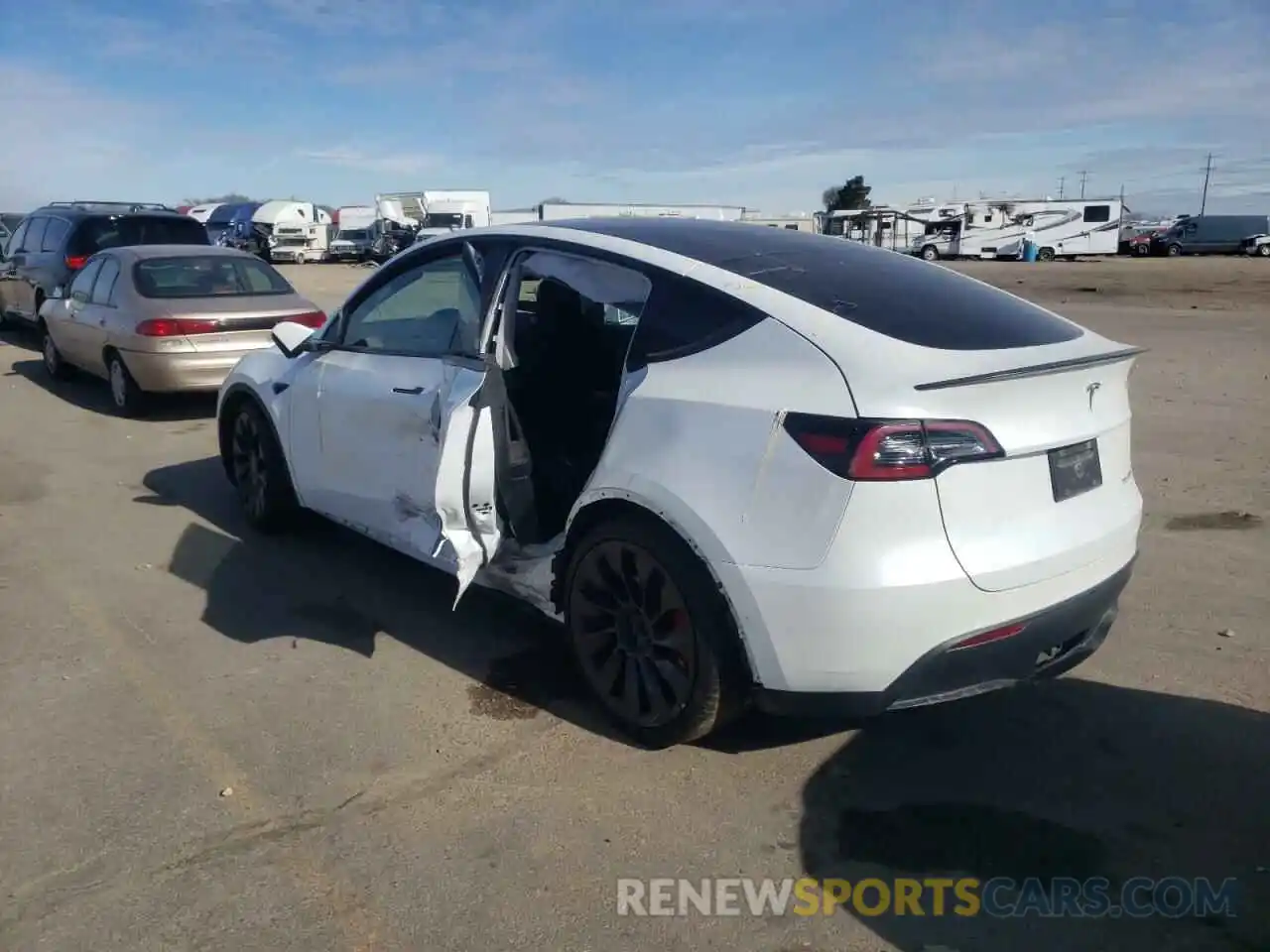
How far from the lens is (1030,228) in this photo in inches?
1961

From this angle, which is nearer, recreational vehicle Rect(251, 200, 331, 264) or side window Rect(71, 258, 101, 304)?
side window Rect(71, 258, 101, 304)

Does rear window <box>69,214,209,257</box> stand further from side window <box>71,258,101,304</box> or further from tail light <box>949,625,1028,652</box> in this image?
tail light <box>949,625,1028,652</box>

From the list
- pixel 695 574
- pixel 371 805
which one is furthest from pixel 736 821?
pixel 371 805

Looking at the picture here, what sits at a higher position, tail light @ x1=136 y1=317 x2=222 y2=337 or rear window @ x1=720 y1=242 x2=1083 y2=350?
rear window @ x1=720 y1=242 x2=1083 y2=350

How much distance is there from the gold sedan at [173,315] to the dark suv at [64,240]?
3.10 m

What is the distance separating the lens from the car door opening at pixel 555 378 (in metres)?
4.07

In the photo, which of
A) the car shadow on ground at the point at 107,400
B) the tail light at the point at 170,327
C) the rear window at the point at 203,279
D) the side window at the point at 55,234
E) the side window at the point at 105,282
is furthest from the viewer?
the side window at the point at 55,234

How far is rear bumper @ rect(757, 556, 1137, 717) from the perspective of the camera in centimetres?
303

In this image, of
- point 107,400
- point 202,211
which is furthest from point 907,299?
point 202,211

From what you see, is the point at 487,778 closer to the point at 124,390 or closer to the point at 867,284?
the point at 867,284

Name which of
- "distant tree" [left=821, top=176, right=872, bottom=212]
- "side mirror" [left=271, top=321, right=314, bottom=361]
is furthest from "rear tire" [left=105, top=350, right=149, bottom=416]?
"distant tree" [left=821, top=176, right=872, bottom=212]

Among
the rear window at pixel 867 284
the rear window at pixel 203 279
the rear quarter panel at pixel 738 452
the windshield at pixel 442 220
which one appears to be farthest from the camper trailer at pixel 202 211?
the rear quarter panel at pixel 738 452

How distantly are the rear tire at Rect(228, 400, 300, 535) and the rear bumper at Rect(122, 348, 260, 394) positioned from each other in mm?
2958

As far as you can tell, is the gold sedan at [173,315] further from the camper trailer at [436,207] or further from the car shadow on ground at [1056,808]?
the camper trailer at [436,207]
